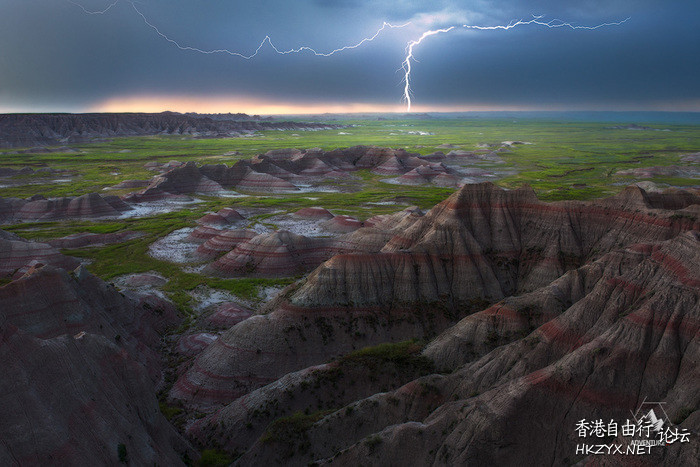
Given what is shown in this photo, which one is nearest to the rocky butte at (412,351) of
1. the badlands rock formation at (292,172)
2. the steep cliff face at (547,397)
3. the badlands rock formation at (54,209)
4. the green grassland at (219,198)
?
the steep cliff face at (547,397)

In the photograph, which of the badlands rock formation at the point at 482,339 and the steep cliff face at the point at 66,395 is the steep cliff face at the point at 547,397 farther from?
the steep cliff face at the point at 66,395

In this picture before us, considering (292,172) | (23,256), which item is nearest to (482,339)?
(23,256)

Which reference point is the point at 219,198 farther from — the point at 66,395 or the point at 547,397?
the point at 547,397

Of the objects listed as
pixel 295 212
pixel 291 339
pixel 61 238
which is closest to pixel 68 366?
pixel 291 339

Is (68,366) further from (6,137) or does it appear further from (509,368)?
(6,137)

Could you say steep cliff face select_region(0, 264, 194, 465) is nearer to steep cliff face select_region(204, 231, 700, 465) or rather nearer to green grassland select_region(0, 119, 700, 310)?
steep cliff face select_region(204, 231, 700, 465)

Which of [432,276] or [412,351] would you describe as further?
[432,276]

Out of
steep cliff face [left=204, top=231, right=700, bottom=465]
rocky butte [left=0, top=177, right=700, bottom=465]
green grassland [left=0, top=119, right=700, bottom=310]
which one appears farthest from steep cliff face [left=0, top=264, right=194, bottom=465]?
green grassland [left=0, top=119, right=700, bottom=310]
